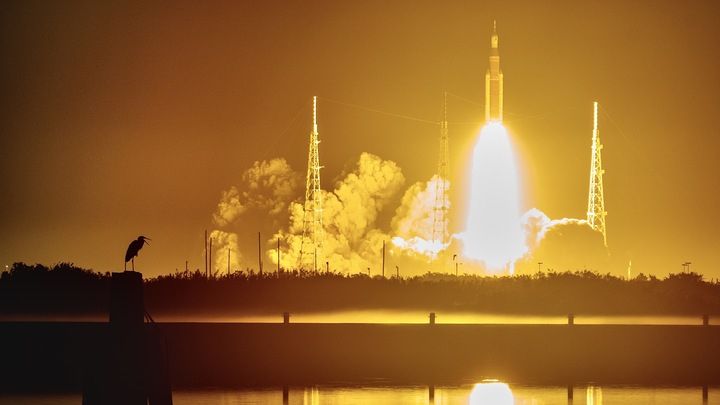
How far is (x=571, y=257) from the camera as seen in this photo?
493 feet

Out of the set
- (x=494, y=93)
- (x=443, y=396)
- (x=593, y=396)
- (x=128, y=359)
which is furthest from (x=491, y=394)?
(x=494, y=93)

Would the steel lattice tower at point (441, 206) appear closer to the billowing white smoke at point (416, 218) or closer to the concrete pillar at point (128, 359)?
the billowing white smoke at point (416, 218)

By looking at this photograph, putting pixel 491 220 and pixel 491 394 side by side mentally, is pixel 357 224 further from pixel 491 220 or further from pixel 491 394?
pixel 491 394

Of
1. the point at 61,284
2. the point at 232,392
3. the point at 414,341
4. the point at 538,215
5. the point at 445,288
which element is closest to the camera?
the point at 232,392

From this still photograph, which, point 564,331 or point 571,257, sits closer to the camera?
point 564,331

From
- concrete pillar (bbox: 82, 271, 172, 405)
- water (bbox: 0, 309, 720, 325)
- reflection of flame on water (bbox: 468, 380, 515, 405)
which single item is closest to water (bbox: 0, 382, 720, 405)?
reflection of flame on water (bbox: 468, 380, 515, 405)

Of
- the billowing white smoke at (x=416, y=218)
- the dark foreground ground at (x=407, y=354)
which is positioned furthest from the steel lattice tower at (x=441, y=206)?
the dark foreground ground at (x=407, y=354)

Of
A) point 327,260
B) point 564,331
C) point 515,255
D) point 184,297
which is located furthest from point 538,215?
point 564,331

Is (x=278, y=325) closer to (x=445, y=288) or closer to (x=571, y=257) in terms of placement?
(x=445, y=288)

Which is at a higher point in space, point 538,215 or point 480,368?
point 538,215

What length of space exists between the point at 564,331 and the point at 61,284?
36.0 meters

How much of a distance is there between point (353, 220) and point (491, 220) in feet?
38.8

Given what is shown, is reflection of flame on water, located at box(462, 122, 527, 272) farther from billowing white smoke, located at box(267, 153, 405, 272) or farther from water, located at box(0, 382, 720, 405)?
water, located at box(0, 382, 720, 405)

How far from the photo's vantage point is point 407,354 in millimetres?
76812
